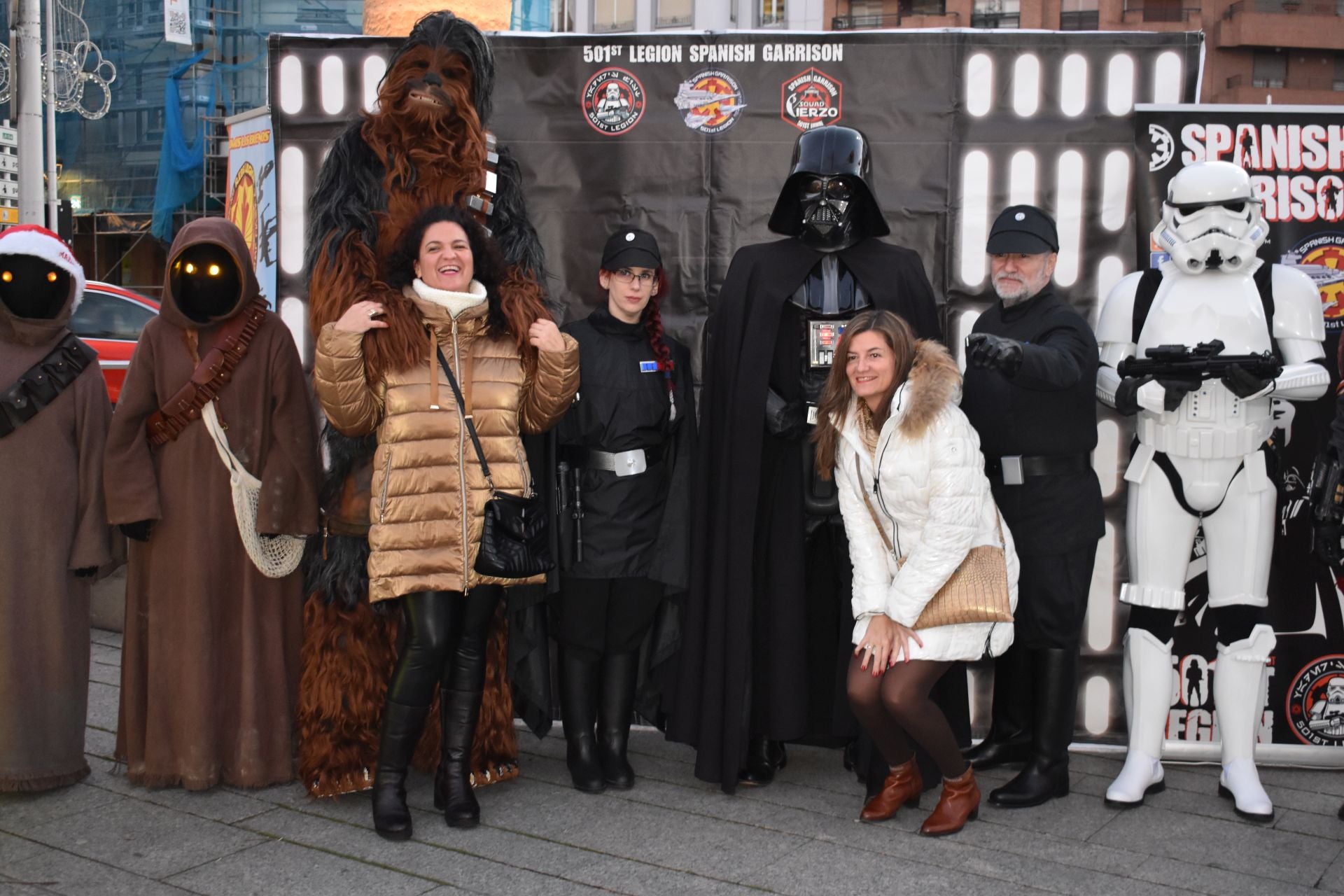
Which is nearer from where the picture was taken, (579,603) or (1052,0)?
(579,603)

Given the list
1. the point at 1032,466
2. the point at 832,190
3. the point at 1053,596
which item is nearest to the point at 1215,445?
the point at 1032,466

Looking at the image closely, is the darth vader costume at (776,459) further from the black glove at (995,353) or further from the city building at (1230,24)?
the city building at (1230,24)

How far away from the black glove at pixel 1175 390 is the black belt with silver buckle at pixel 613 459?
1530 mm

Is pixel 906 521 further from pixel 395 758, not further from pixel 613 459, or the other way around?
pixel 395 758

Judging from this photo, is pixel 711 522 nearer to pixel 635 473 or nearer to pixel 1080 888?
pixel 635 473

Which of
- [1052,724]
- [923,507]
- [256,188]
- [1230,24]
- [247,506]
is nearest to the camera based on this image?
[923,507]

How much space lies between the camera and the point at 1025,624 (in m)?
3.95

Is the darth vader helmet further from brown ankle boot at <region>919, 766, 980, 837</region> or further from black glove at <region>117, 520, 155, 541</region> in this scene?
black glove at <region>117, 520, 155, 541</region>

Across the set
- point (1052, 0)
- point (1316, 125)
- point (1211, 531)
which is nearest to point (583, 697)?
point (1211, 531)

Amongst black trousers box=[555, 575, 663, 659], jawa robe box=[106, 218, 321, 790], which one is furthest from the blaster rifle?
jawa robe box=[106, 218, 321, 790]

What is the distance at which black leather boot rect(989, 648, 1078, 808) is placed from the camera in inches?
155

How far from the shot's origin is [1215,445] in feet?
12.6

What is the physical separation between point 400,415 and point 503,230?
798 millimetres

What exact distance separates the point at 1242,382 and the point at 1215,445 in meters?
0.22
